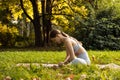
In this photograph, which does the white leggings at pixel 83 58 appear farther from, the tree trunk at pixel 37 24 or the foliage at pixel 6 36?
the foliage at pixel 6 36

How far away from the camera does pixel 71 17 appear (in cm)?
2536

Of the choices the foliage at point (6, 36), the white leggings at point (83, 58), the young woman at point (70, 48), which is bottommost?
the foliage at point (6, 36)

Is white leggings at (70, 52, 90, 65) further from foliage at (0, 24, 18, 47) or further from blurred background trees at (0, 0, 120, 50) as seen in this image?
foliage at (0, 24, 18, 47)

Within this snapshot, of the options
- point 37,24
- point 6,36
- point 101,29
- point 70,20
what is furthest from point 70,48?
point 6,36

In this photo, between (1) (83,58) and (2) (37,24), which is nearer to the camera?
(1) (83,58)

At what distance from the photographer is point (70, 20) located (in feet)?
81.1

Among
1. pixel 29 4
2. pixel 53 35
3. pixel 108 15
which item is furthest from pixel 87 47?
pixel 53 35

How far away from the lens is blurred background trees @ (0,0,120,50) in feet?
66.0

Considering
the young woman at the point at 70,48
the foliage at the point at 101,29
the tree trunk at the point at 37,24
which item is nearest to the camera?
the young woman at the point at 70,48

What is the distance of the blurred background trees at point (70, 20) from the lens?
20125 millimetres

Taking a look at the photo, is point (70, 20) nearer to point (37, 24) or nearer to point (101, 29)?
point (37, 24)

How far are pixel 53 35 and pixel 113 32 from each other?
1042 centimetres

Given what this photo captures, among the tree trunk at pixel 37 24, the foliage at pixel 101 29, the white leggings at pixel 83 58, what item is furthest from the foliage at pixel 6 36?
the white leggings at pixel 83 58

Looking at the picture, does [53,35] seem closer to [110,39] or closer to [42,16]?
[110,39]
